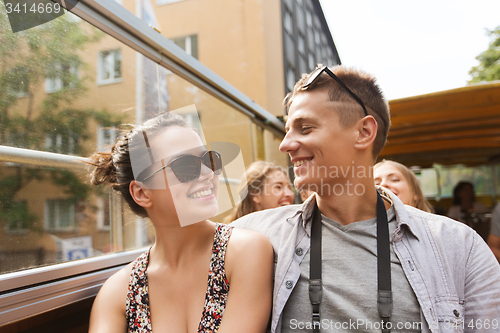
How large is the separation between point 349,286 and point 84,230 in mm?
1524

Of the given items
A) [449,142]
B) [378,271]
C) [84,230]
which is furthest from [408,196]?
[449,142]

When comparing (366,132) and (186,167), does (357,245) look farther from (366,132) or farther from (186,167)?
(186,167)

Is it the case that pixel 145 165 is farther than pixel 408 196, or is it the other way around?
pixel 408 196

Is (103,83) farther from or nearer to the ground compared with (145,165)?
farther from the ground

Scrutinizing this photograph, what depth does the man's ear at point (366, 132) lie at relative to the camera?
174cm

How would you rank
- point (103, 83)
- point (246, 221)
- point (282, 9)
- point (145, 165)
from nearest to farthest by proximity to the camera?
point (145, 165), point (246, 221), point (103, 83), point (282, 9)

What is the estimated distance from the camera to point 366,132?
1.76 metres

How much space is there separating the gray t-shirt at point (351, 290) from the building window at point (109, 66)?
5.49ft

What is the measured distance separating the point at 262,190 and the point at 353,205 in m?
1.85

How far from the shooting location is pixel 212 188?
1.74 meters

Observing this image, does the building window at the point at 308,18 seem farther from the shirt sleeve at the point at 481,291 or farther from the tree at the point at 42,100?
the shirt sleeve at the point at 481,291

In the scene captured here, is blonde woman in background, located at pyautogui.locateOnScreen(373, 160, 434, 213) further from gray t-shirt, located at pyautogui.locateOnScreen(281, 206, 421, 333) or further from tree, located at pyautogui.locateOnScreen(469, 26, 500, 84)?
tree, located at pyautogui.locateOnScreen(469, 26, 500, 84)

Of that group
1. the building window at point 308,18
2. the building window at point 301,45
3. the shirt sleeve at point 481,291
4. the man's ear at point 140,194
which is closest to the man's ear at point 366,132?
the shirt sleeve at point 481,291

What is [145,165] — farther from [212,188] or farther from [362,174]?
[362,174]
